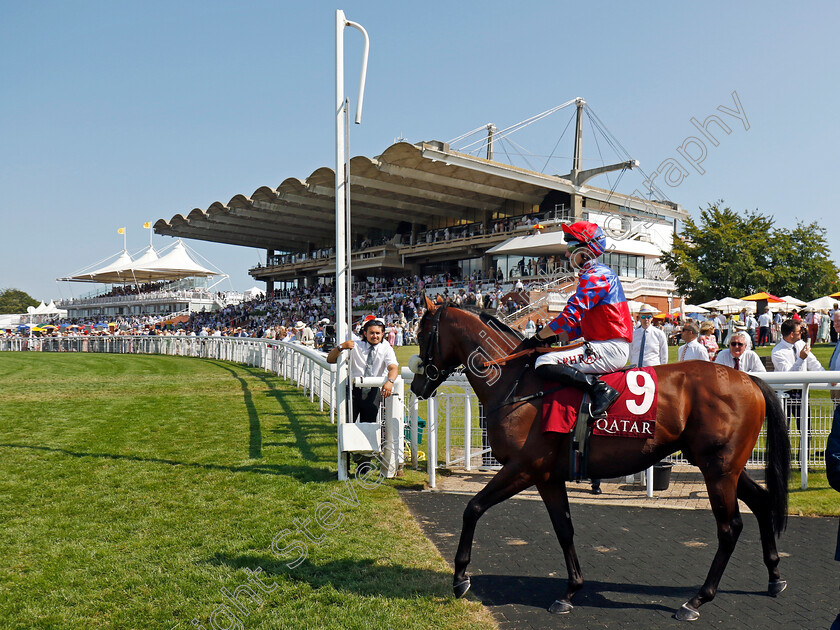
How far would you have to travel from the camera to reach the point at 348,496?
5344 mm

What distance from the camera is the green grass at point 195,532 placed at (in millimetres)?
3270

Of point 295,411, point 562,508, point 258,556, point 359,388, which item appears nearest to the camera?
point 562,508

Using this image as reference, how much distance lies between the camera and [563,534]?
11.7 feet

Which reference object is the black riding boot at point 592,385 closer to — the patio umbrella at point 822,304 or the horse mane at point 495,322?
the horse mane at point 495,322

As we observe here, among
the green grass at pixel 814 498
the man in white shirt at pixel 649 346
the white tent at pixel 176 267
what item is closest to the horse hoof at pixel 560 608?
the green grass at pixel 814 498

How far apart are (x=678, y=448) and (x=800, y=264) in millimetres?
29512

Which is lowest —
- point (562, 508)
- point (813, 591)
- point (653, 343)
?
point (813, 591)

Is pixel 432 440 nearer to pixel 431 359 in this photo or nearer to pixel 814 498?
pixel 431 359

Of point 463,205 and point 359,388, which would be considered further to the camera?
point 463,205

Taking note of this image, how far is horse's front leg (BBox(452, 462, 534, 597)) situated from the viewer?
3.55 meters

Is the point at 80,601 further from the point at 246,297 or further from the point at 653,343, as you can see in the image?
the point at 246,297

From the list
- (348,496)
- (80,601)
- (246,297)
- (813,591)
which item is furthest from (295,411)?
(246,297)

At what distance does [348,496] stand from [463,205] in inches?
1393

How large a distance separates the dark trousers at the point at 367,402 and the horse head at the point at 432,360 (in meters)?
2.35
